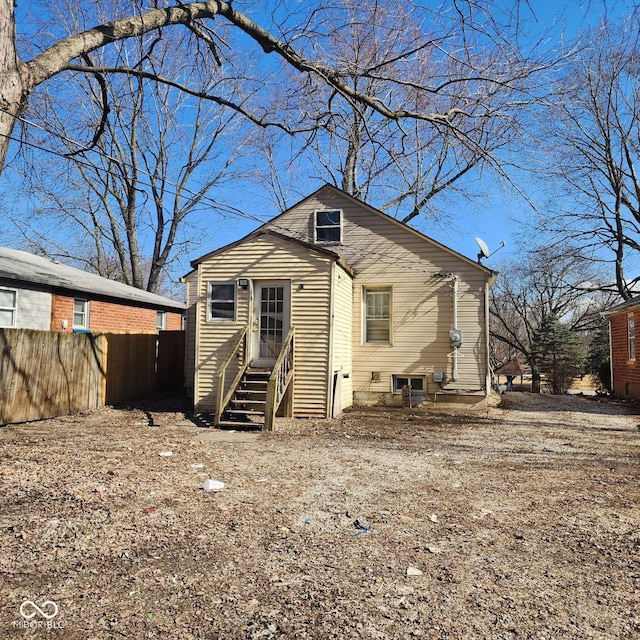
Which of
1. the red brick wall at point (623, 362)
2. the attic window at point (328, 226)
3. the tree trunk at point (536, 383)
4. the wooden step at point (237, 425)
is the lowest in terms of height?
the wooden step at point (237, 425)

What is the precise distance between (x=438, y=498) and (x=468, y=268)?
909 centimetres

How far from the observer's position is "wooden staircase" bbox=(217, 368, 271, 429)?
31.5 ft

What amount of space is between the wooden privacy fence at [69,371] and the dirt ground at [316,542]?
1965mm

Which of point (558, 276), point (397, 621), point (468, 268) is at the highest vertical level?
point (558, 276)

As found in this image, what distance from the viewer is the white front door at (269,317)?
37.0 ft

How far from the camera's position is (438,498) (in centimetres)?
507

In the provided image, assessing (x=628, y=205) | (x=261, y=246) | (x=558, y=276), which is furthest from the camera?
(x=558, y=276)

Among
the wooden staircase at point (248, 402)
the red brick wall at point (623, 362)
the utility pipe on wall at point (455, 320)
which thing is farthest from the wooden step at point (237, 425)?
the red brick wall at point (623, 362)

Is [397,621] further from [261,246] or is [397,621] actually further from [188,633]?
[261,246]

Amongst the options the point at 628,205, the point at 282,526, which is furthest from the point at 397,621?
the point at 628,205

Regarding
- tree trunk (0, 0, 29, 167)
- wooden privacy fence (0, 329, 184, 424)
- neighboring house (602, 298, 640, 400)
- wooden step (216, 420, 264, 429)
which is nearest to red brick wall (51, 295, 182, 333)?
wooden privacy fence (0, 329, 184, 424)

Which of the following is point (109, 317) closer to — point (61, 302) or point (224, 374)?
point (61, 302)

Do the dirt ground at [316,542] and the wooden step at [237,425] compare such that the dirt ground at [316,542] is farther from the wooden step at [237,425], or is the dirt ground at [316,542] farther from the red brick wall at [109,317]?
the red brick wall at [109,317]

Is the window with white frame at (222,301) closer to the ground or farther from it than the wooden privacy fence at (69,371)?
farther from it
